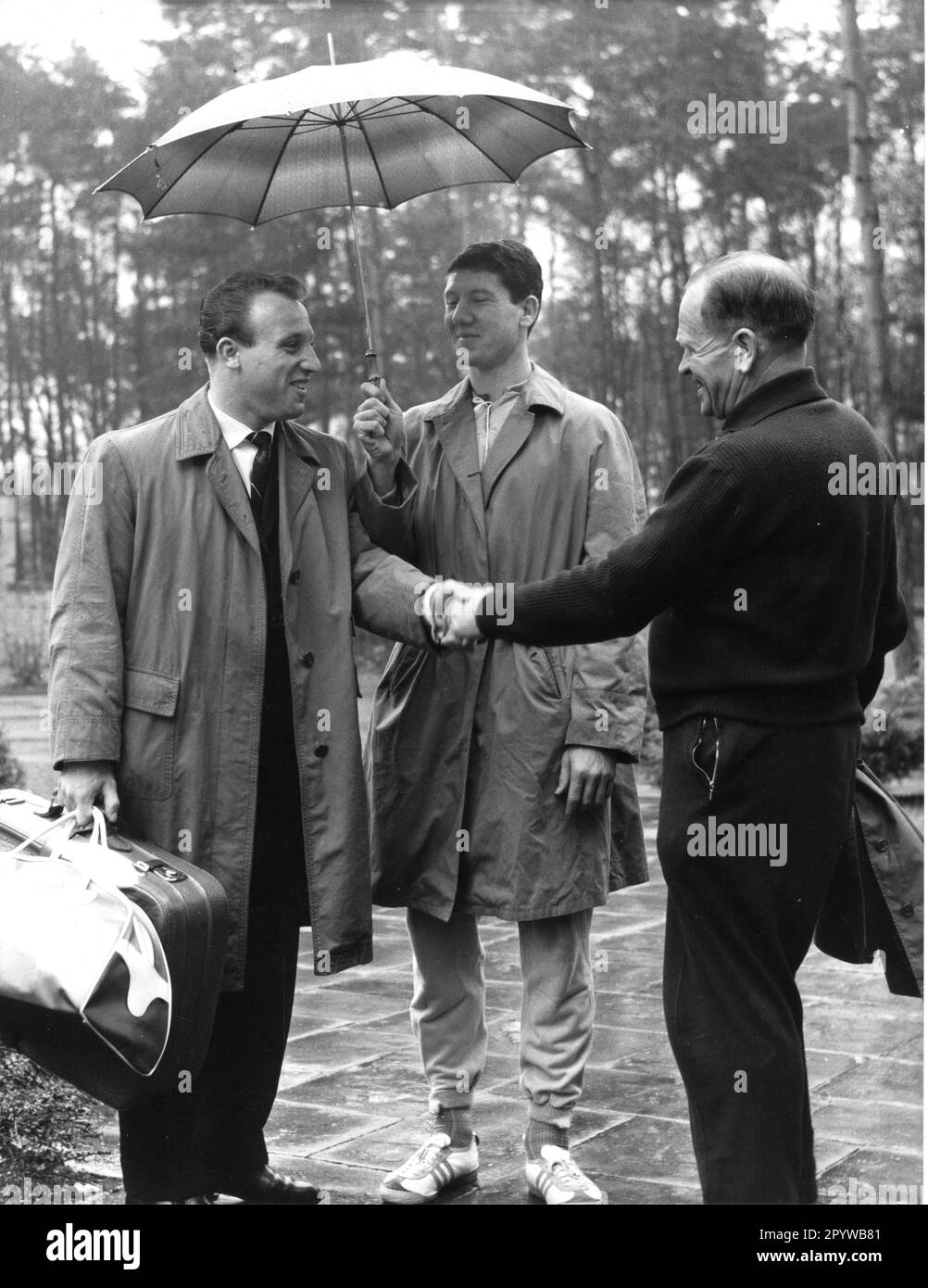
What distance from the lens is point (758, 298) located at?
2938 millimetres

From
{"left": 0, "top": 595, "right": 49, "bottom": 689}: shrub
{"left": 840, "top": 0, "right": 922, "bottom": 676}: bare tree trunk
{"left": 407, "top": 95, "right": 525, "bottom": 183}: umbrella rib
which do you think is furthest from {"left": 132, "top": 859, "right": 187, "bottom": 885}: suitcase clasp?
{"left": 840, "top": 0, "right": 922, "bottom": 676}: bare tree trunk

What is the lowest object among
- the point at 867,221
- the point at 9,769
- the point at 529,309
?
the point at 9,769

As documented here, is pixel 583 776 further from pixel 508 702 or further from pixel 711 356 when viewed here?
pixel 711 356

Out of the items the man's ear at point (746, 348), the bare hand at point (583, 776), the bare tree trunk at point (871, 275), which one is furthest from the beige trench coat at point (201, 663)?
the bare tree trunk at point (871, 275)

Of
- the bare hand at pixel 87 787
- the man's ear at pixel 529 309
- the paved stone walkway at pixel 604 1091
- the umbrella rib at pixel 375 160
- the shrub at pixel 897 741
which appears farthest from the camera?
the shrub at pixel 897 741

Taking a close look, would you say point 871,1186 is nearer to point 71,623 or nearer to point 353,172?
point 71,623

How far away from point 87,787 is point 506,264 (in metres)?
1.58

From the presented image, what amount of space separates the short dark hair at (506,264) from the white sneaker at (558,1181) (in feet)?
6.58

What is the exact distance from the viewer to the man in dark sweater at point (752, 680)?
2.87 m

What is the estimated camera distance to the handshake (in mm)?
3289

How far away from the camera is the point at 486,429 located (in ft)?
12.6

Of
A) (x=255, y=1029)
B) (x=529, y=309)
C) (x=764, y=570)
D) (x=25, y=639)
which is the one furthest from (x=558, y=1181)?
(x=25, y=639)

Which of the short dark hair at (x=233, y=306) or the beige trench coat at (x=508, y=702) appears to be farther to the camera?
the beige trench coat at (x=508, y=702)

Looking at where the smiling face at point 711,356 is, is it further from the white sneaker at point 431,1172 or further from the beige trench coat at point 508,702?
the white sneaker at point 431,1172
